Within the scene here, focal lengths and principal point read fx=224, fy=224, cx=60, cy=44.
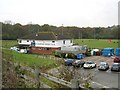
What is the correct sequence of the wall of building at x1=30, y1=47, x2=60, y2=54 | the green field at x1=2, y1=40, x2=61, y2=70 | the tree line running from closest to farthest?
1. the green field at x1=2, y1=40, x2=61, y2=70
2. the wall of building at x1=30, y1=47, x2=60, y2=54
3. the tree line

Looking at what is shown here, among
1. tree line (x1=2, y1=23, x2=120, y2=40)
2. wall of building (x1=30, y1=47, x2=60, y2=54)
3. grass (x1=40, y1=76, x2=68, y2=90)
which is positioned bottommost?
wall of building (x1=30, y1=47, x2=60, y2=54)

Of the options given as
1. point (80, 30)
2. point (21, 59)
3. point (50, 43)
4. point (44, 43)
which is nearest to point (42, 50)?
point (44, 43)

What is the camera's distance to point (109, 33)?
9094 centimetres

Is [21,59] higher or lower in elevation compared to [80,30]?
lower

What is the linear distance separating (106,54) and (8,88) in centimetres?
3484

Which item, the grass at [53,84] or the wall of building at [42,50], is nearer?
the grass at [53,84]

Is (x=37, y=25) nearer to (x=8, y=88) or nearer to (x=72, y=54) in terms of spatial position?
(x=72, y=54)

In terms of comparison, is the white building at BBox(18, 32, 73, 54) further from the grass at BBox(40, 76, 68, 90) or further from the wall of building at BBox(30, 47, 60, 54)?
the grass at BBox(40, 76, 68, 90)

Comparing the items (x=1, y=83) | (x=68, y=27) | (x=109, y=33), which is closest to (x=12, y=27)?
(x=68, y=27)

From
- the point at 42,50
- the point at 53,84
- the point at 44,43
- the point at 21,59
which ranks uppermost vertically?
the point at 44,43

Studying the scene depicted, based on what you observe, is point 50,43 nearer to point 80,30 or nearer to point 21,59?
point 21,59

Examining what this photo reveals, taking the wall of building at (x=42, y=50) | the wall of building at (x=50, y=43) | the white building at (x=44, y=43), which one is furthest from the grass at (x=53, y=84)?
the wall of building at (x=50, y=43)

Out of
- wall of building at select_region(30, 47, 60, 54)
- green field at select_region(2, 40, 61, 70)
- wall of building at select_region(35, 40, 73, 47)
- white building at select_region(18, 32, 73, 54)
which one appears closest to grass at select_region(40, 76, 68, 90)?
green field at select_region(2, 40, 61, 70)

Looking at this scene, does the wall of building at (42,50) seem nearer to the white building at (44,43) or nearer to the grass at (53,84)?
the white building at (44,43)
